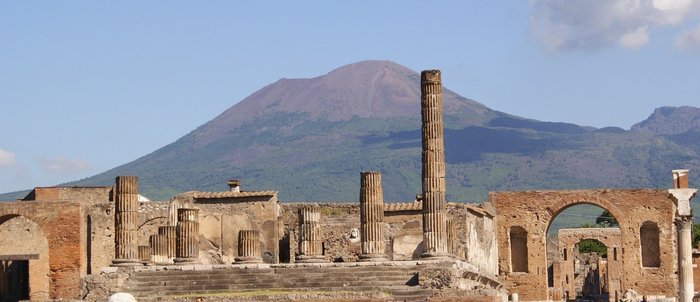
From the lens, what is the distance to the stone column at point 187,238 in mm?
50531

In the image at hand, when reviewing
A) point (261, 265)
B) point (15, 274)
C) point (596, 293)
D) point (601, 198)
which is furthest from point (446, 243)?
point (596, 293)

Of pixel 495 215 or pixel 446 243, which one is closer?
pixel 446 243

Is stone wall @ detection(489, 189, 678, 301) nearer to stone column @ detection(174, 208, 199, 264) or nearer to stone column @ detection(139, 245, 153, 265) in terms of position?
stone column @ detection(139, 245, 153, 265)

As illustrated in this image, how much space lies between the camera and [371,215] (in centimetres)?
5050

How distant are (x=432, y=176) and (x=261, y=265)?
17.8ft

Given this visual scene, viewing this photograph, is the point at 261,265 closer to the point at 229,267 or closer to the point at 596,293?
the point at 229,267

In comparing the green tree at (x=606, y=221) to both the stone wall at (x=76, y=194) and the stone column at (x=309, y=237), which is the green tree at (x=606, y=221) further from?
the stone column at (x=309, y=237)

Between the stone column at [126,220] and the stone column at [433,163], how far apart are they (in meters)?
8.05

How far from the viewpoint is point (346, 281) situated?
45969 millimetres

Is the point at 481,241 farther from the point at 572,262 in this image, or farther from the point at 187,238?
the point at 572,262

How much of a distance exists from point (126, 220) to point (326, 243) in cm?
868

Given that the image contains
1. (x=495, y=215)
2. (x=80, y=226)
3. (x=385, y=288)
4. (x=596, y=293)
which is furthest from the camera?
(x=596, y=293)

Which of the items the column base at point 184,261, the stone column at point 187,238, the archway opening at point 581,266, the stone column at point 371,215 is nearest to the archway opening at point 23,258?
the stone column at point 187,238

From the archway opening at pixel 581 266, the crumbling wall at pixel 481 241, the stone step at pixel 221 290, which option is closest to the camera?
the stone step at pixel 221 290
